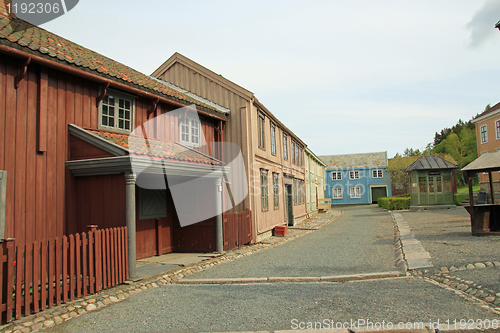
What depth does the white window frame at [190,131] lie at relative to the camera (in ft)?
38.0

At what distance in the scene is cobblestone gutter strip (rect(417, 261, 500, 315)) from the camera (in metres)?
4.88

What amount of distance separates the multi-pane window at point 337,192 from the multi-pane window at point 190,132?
3934 centimetres

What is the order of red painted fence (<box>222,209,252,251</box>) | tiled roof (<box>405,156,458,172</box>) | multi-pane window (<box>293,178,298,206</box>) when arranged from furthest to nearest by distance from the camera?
tiled roof (<box>405,156,458,172</box>)
multi-pane window (<box>293,178,298,206</box>)
red painted fence (<box>222,209,252,251</box>)

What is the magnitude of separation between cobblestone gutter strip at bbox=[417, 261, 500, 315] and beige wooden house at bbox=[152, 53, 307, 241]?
7358 millimetres

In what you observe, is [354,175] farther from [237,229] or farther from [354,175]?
Result: [237,229]

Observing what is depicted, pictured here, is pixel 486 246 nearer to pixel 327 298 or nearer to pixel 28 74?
pixel 327 298

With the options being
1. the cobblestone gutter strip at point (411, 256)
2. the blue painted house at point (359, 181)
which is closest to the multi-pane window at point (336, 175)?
the blue painted house at point (359, 181)

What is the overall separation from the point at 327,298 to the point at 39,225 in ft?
18.7

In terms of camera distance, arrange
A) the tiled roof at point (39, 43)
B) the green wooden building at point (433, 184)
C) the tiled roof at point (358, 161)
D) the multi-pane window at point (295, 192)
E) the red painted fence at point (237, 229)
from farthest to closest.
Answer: the tiled roof at point (358, 161), the green wooden building at point (433, 184), the multi-pane window at point (295, 192), the red painted fence at point (237, 229), the tiled roof at point (39, 43)

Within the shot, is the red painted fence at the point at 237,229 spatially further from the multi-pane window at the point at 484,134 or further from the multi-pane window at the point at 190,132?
the multi-pane window at the point at 484,134

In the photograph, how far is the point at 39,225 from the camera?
22.7 feet

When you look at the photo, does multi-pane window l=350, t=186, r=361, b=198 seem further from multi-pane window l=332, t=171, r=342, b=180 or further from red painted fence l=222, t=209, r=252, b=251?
red painted fence l=222, t=209, r=252, b=251

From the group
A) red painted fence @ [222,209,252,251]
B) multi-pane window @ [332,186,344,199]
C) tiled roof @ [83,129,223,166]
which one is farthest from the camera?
multi-pane window @ [332,186,344,199]

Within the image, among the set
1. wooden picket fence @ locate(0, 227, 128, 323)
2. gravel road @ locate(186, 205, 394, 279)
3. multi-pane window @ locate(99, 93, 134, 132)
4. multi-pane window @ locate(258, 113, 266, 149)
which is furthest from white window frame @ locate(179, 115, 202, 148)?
wooden picket fence @ locate(0, 227, 128, 323)
